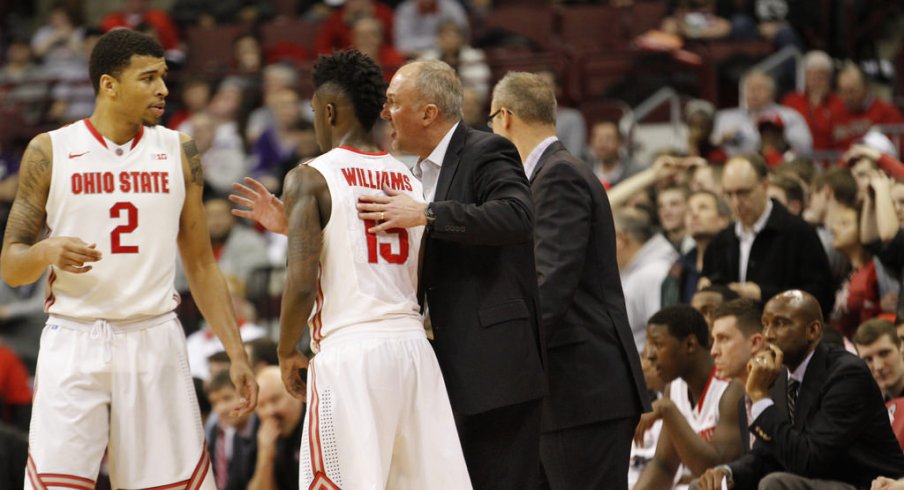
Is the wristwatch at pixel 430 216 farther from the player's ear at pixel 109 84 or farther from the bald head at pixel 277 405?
the bald head at pixel 277 405

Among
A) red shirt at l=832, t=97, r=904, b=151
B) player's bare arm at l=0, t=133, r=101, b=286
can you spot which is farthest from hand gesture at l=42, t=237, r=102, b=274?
red shirt at l=832, t=97, r=904, b=151

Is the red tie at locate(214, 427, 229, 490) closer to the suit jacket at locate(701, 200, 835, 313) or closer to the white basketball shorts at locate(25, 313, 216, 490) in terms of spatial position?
the white basketball shorts at locate(25, 313, 216, 490)

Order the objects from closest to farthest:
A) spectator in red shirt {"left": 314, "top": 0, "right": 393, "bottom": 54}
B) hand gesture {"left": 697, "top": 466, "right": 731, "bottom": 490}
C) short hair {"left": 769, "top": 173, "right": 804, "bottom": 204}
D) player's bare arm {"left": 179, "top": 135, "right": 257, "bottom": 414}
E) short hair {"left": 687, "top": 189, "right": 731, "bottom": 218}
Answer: player's bare arm {"left": 179, "top": 135, "right": 257, "bottom": 414} < hand gesture {"left": 697, "top": 466, "right": 731, "bottom": 490} < short hair {"left": 769, "top": 173, "right": 804, "bottom": 204} < short hair {"left": 687, "top": 189, "right": 731, "bottom": 218} < spectator in red shirt {"left": 314, "top": 0, "right": 393, "bottom": 54}

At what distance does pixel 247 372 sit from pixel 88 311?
2.19 ft

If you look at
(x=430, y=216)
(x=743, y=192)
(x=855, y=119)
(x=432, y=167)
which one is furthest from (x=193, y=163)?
(x=855, y=119)

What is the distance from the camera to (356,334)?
5016 mm

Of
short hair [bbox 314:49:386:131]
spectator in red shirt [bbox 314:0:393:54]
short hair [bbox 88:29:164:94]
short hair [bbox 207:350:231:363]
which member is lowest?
short hair [bbox 207:350:231:363]

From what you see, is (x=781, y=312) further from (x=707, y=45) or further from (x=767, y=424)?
(x=707, y=45)

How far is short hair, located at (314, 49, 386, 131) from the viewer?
204 inches

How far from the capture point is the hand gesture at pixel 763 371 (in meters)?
6.31

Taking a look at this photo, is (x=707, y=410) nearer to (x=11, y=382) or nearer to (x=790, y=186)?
(x=790, y=186)

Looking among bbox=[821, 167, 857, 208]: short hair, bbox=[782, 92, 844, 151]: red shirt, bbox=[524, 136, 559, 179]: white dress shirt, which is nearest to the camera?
bbox=[524, 136, 559, 179]: white dress shirt

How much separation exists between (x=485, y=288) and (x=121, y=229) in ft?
4.78

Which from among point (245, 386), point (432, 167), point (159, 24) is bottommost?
point (245, 386)
